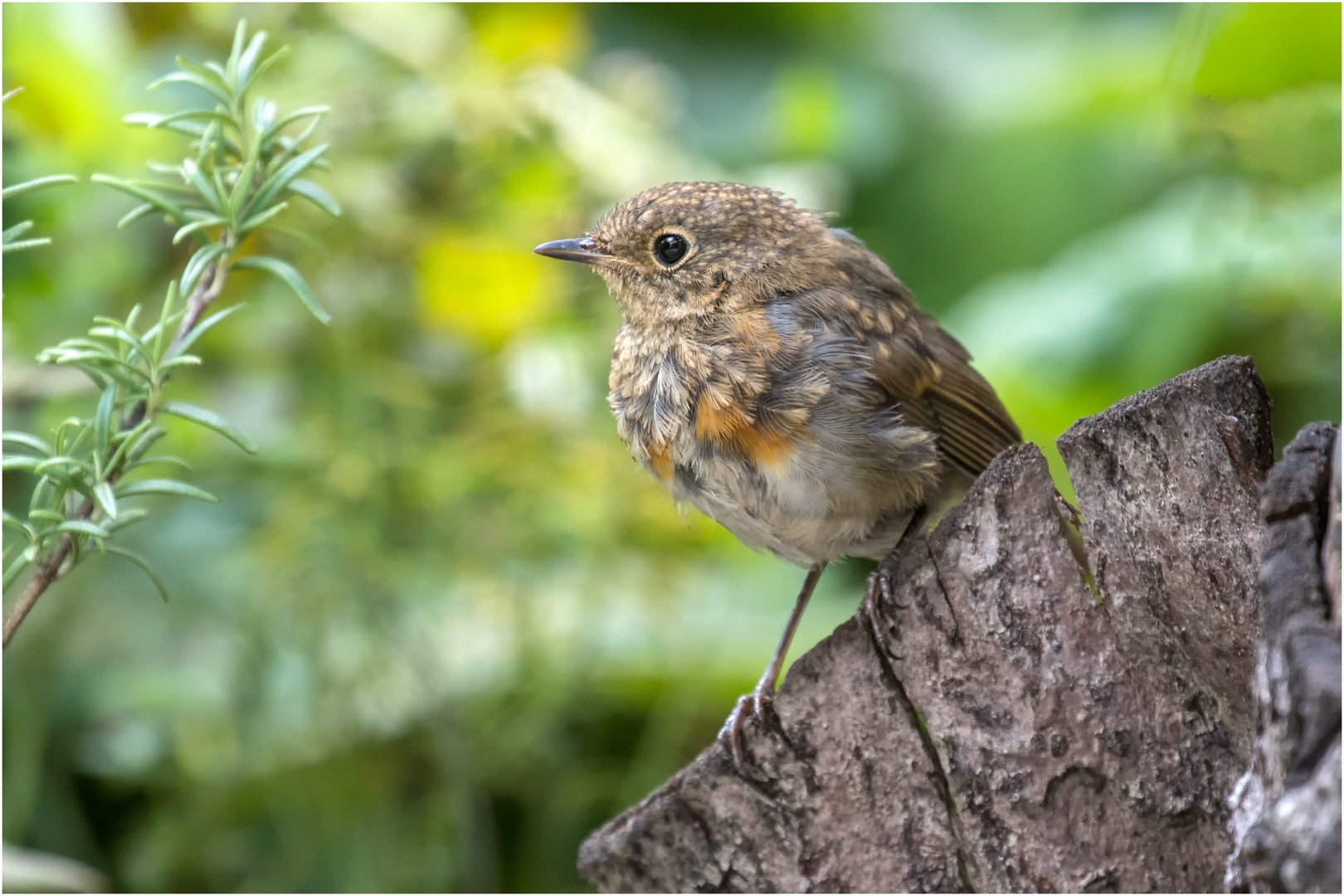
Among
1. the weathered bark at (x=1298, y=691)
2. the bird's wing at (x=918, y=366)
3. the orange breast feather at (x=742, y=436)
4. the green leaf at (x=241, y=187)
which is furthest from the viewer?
the bird's wing at (x=918, y=366)

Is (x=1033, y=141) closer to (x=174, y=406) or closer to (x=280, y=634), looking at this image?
(x=280, y=634)

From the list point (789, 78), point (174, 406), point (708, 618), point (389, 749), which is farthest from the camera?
point (789, 78)

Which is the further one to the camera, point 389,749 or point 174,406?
point 389,749

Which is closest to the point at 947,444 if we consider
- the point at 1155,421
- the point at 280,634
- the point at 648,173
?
the point at 1155,421

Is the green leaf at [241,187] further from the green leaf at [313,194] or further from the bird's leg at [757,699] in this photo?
the bird's leg at [757,699]

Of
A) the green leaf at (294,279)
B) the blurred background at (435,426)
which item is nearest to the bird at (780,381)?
the blurred background at (435,426)

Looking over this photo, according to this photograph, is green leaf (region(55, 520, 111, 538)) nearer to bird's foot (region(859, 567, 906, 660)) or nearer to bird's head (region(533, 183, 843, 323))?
bird's foot (region(859, 567, 906, 660))

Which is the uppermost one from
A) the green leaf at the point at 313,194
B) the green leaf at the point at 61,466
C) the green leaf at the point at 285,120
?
the green leaf at the point at 285,120

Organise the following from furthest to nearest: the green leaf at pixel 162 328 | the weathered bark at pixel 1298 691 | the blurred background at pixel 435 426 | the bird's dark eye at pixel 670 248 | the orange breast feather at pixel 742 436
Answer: the blurred background at pixel 435 426, the bird's dark eye at pixel 670 248, the orange breast feather at pixel 742 436, the green leaf at pixel 162 328, the weathered bark at pixel 1298 691
